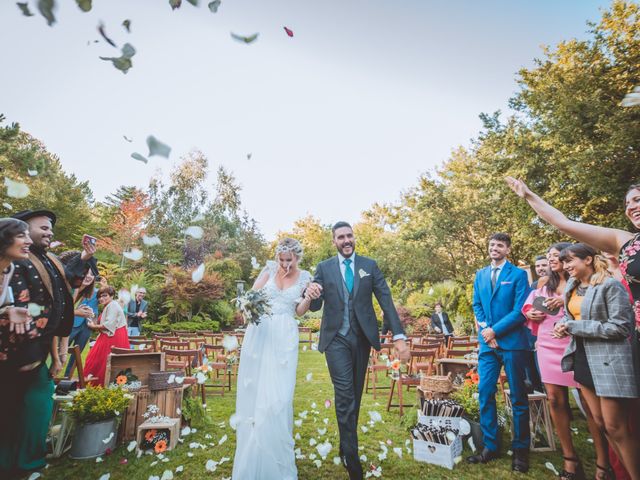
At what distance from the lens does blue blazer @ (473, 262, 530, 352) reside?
3.71m

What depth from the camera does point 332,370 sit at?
331 cm

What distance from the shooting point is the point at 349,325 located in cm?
343

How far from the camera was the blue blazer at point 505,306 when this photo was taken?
3715 millimetres

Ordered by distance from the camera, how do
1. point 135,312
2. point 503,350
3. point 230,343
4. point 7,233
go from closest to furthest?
point 7,233
point 503,350
point 230,343
point 135,312

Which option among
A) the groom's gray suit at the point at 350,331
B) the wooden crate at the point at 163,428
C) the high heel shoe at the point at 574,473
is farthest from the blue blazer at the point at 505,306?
the wooden crate at the point at 163,428

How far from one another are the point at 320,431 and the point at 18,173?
2251 cm

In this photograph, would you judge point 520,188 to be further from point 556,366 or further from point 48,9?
point 48,9

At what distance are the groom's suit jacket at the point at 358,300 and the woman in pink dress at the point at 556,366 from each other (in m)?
1.63

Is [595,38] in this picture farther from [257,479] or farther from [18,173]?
[18,173]

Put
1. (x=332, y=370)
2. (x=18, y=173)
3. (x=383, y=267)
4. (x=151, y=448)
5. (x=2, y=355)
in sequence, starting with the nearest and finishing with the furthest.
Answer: (x=2, y=355) < (x=332, y=370) < (x=151, y=448) < (x=18, y=173) < (x=383, y=267)

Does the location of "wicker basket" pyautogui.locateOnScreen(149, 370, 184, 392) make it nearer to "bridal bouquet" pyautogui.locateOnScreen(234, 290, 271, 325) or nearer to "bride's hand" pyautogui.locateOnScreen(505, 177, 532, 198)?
"bridal bouquet" pyautogui.locateOnScreen(234, 290, 271, 325)

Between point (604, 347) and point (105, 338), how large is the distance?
6490 mm

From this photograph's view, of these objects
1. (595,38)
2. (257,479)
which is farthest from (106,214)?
(595,38)

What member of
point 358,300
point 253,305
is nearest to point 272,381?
point 253,305
